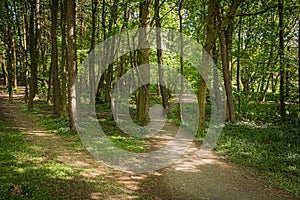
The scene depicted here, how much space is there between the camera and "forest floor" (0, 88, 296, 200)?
684cm

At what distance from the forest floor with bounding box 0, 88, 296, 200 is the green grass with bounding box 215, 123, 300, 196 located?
51cm

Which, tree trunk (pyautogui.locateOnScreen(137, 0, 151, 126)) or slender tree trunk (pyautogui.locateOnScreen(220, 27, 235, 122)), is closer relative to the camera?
tree trunk (pyautogui.locateOnScreen(137, 0, 151, 126))

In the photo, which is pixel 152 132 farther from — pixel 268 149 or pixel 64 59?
pixel 64 59

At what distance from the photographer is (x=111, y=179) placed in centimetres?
786

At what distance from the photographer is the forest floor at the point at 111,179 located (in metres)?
6.84

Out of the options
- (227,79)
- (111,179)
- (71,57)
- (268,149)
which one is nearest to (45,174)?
(111,179)

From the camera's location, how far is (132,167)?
8.94m

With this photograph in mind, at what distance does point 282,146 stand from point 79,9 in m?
17.4

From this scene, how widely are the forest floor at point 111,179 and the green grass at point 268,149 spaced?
513 millimetres

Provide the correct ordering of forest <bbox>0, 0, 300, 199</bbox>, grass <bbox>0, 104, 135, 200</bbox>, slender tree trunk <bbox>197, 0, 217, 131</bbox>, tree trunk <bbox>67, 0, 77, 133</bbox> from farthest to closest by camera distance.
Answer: slender tree trunk <bbox>197, 0, 217, 131</bbox> → tree trunk <bbox>67, 0, 77, 133</bbox> → forest <bbox>0, 0, 300, 199</bbox> → grass <bbox>0, 104, 135, 200</bbox>

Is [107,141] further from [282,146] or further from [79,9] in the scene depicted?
[79,9]

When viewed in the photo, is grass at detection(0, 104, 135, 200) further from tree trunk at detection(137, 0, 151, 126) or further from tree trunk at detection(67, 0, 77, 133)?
tree trunk at detection(137, 0, 151, 126)

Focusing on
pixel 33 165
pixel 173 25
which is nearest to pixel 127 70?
pixel 173 25

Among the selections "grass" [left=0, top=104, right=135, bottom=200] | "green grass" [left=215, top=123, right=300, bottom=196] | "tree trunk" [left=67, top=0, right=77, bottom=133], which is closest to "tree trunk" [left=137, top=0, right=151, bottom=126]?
"tree trunk" [left=67, top=0, right=77, bottom=133]
